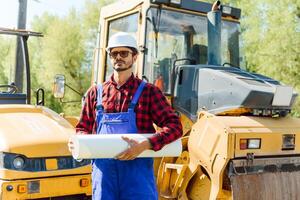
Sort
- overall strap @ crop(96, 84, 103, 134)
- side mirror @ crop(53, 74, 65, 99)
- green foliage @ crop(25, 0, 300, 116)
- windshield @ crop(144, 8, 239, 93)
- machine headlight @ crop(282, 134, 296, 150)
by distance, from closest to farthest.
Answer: overall strap @ crop(96, 84, 103, 134) → machine headlight @ crop(282, 134, 296, 150) → side mirror @ crop(53, 74, 65, 99) → windshield @ crop(144, 8, 239, 93) → green foliage @ crop(25, 0, 300, 116)

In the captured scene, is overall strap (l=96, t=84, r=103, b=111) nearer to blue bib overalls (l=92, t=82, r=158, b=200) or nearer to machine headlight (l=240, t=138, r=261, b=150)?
blue bib overalls (l=92, t=82, r=158, b=200)

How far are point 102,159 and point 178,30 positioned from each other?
270 cm

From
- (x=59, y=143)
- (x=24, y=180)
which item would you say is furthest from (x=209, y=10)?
(x=24, y=180)

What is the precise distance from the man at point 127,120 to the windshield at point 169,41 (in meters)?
1.97

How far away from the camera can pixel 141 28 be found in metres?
5.46

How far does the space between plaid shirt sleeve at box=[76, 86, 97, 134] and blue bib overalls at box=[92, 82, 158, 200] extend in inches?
7.7

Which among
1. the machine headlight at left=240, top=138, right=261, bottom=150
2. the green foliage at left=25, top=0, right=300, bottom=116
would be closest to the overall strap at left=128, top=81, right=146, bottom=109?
the machine headlight at left=240, top=138, right=261, bottom=150

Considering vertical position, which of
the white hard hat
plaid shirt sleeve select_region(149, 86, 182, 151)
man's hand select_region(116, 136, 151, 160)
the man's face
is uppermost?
the white hard hat

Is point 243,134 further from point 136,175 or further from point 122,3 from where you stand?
point 122,3

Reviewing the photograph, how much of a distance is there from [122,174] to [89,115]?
0.54 metres

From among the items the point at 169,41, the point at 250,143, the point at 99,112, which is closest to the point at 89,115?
the point at 99,112

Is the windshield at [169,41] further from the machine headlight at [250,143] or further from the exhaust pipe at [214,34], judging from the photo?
the machine headlight at [250,143]

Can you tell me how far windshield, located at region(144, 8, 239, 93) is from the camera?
544 centimetres

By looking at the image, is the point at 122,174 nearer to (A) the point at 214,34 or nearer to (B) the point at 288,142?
(B) the point at 288,142
